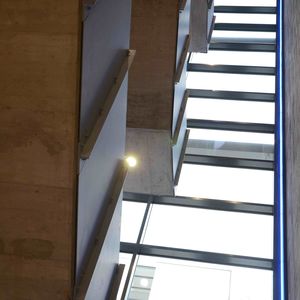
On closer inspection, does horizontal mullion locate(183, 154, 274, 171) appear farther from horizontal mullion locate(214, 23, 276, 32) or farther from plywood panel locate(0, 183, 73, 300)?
plywood panel locate(0, 183, 73, 300)

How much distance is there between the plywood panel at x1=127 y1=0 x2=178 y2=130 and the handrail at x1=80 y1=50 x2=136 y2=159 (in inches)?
62.1

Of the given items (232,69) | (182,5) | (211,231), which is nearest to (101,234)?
(182,5)

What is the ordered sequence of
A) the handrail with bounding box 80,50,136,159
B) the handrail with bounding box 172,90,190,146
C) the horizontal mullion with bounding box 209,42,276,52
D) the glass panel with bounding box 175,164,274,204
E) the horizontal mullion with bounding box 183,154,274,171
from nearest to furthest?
the handrail with bounding box 80,50,136,159 < the handrail with bounding box 172,90,190,146 < the glass panel with bounding box 175,164,274,204 < the horizontal mullion with bounding box 183,154,274,171 < the horizontal mullion with bounding box 209,42,276,52

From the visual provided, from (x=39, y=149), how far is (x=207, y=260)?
5.33 meters

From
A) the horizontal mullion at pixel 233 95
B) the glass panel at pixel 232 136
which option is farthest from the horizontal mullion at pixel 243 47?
the glass panel at pixel 232 136

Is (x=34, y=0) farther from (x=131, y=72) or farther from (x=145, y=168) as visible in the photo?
(x=145, y=168)

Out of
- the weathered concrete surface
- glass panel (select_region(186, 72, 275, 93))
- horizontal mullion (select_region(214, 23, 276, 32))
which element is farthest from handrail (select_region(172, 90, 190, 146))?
horizontal mullion (select_region(214, 23, 276, 32))

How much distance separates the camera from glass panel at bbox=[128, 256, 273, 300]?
752 centimetres

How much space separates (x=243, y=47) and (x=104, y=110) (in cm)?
828

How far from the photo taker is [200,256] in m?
8.14

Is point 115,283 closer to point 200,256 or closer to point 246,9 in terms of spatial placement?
point 200,256

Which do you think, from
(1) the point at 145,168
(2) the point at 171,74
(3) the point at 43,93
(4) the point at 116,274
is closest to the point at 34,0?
(3) the point at 43,93

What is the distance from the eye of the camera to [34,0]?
3086 millimetres

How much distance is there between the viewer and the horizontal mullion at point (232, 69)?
10.9 m
